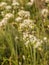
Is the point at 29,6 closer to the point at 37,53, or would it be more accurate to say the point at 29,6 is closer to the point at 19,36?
the point at 19,36

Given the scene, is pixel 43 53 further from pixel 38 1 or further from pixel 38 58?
pixel 38 1

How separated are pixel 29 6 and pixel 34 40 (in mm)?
1582

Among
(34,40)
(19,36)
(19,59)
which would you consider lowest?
(19,59)

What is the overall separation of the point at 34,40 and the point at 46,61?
0.30 metres

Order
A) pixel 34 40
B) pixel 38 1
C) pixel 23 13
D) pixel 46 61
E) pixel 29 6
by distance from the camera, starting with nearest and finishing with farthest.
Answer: pixel 34 40 < pixel 46 61 < pixel 23 13 < pixel 38 1 < pixel 29 6

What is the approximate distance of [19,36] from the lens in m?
2.73

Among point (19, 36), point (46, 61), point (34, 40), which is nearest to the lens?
point (34, 40)

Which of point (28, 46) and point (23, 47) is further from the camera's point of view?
point (23, 47)

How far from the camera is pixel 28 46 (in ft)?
7.99

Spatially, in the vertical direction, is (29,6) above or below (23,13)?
below

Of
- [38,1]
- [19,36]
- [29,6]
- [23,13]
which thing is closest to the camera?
[23,13]

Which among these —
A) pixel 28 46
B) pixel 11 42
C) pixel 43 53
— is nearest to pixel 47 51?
pixel 43 53

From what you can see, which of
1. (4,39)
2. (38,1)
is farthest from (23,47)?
(38,1)

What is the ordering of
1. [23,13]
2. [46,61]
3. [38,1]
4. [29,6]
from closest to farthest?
1. [46,61]
2. [23,13]
3. [38,1]
4. [29,6]
